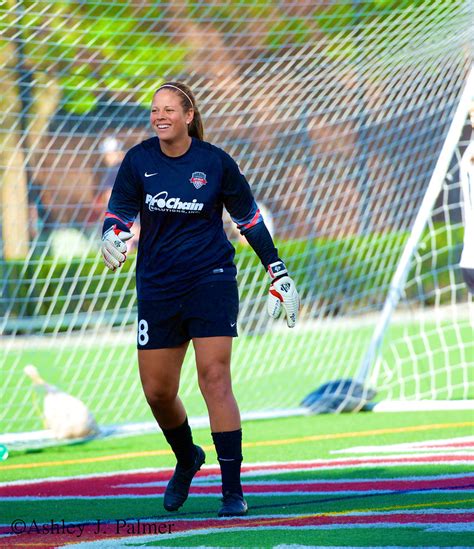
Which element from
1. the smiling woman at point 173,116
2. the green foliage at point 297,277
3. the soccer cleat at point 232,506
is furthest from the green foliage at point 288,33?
the soccer cleat at point 232,506

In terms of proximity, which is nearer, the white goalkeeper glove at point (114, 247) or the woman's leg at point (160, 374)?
the white goalkeeper glove at point (114, 247)

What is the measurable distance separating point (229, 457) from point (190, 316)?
613 millimetres

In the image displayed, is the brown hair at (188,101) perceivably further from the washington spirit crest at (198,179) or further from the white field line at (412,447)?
the white field line at (412,447)

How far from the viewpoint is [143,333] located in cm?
505

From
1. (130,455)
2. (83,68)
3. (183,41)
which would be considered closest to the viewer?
(130,455)

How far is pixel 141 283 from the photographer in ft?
16.7

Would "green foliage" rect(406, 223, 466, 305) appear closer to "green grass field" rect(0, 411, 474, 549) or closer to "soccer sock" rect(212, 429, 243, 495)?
"green grass field" rect(0, 411, 474, 549)

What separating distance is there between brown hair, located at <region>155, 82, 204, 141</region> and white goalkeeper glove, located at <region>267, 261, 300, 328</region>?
69 centimetres

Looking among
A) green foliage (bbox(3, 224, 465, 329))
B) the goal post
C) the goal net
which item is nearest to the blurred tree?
the goal net

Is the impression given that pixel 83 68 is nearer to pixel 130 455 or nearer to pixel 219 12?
pixel 219 12

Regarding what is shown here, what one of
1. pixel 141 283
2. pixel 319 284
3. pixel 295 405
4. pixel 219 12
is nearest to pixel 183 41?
pixel 219 12

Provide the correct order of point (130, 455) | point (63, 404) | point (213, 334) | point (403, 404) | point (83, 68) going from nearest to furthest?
point (213, 334) < point (130, 455) < point (63, 404) < point (403, 404) < point (83, 68)

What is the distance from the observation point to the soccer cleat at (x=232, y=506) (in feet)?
15.6

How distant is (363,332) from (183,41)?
3.75 metres
